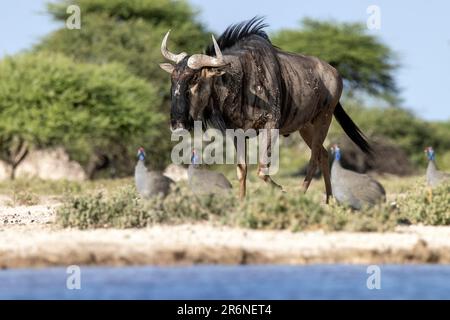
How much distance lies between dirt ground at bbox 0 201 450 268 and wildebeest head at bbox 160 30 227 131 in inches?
73.3

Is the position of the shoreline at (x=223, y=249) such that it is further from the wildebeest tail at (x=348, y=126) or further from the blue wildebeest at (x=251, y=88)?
the wildebeest tail at (x=348, y=126)

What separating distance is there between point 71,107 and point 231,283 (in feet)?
72.7

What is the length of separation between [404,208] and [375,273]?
342 centimetres

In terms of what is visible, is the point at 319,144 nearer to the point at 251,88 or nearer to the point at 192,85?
the point at 251,88

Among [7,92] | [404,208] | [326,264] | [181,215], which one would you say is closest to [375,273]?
[326,264]

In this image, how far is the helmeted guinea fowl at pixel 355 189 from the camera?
35.8 feet

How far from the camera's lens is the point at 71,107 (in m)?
30.2

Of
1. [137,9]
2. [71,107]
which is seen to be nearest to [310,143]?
[71,107]

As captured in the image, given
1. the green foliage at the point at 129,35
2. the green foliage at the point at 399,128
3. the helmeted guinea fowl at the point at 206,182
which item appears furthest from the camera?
the green foliage at the point at 399,128

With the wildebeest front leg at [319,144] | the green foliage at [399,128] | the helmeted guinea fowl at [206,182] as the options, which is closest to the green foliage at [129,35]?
the green foliage at [399,128]

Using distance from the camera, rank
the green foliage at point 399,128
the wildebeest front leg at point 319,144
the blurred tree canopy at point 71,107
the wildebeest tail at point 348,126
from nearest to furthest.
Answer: the wildebeest front leg at point 319,144 → the wildebeest tail at point 348,126 → the blurred tree canopy at point 71,107 → the green foliage at point 399,128

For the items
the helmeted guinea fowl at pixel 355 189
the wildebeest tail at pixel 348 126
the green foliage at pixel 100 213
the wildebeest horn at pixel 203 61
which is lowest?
the green foliage at pixel 100 213

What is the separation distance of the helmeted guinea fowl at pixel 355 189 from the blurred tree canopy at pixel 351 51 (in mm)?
26071

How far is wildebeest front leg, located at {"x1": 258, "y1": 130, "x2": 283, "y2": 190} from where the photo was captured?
40.1 feet
